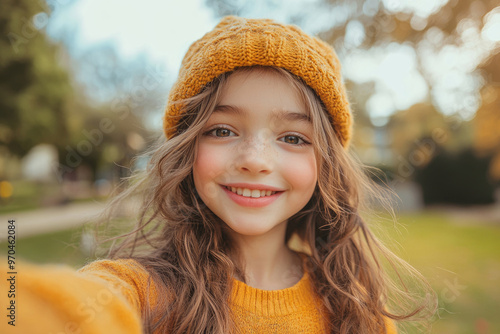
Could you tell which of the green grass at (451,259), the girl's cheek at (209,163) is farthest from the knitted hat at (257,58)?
the green grass at (451,259)

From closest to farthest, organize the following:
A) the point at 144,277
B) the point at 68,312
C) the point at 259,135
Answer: the point at 68,312 → the point at 144,277 → the point at 259,135

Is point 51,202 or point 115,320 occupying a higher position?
point 115,320

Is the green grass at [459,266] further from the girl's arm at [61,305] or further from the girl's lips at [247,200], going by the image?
the girl's arm at [61,305]

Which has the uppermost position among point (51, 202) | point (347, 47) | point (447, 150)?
point (347, 47)

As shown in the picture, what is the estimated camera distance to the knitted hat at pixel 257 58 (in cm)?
167

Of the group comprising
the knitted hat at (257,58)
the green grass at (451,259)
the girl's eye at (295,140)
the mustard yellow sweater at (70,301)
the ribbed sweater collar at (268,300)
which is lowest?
the green grass at (451,259)

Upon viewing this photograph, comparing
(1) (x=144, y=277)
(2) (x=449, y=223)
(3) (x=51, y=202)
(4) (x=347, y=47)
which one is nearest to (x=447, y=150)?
(2) (x=449, y=223)

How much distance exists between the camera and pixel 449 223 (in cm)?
1284

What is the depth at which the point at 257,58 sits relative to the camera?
1.66 m

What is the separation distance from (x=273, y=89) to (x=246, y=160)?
326 millimetres

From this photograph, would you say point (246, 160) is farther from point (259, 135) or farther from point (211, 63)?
point (211, 63)

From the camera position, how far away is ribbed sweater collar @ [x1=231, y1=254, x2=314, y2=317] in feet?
5.54

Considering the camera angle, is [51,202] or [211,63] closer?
[211,63]

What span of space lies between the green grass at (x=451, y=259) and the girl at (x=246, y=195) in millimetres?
545
